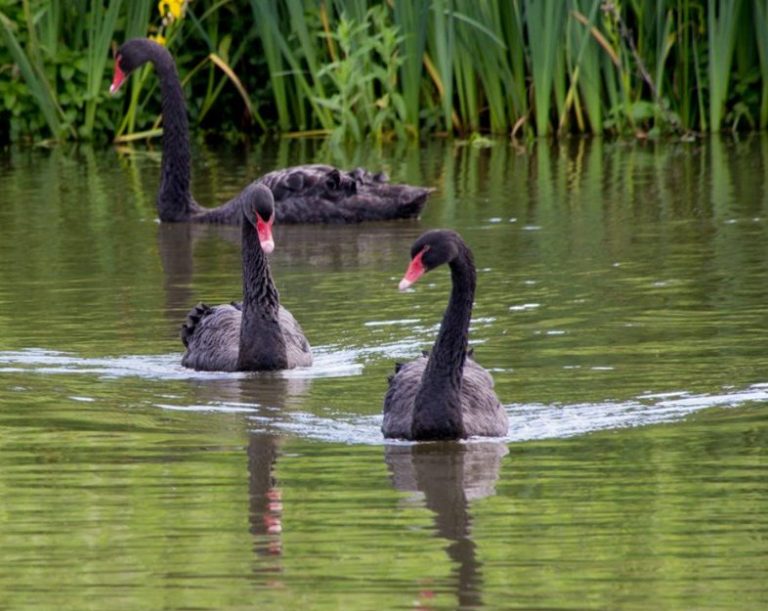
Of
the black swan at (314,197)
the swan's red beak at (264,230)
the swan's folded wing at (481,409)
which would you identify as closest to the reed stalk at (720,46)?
the black swan at (314,197)

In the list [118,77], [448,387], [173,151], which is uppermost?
[118,77]

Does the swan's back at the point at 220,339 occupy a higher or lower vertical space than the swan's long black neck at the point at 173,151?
lower

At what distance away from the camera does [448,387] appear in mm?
7312

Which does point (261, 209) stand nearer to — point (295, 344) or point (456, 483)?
point (295, 344)

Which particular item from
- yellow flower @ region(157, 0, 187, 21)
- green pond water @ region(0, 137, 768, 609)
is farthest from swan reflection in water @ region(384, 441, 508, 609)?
yellow flower @ region(157, 0, 187, 21)

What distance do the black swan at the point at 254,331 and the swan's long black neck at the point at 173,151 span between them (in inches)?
183

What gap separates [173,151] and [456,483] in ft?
27.4

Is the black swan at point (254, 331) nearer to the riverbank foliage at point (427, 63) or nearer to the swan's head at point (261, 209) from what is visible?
the swan's head at point (261, 209)

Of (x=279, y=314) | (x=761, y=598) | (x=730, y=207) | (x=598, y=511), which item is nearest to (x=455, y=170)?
(x=730, y=207)

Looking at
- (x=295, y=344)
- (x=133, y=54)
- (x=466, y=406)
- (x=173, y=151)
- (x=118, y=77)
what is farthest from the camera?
(x=133, y=54)

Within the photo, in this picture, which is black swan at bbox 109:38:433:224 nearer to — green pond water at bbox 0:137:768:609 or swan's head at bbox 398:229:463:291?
green pond water at bbox 0:137:768:609

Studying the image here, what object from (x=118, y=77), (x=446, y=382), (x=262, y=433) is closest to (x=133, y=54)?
(x=118, y=77)

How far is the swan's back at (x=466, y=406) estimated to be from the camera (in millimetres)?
7395

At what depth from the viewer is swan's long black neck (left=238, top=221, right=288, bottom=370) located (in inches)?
353
